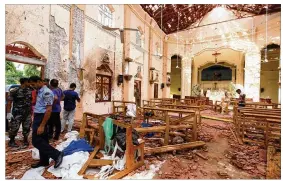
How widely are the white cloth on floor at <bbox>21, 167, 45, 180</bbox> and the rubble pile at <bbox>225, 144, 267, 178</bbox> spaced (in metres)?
3.52

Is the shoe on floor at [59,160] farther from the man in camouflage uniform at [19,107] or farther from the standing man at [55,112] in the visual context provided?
the man in camouflage uniform at [19,107]

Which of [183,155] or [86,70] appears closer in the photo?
[183,155]

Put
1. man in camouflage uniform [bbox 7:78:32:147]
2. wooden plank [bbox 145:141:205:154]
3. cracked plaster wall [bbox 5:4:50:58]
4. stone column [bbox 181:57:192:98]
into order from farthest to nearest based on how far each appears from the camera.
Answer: stone column [bbox 181:57:192:98] < cracked plaster wall [bbox 5:4:50:58] < man in camouflage uniform [bbox 7:78:32:147] < wooden plank [bbox 145:141:205:154]

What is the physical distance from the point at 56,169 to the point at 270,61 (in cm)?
2143

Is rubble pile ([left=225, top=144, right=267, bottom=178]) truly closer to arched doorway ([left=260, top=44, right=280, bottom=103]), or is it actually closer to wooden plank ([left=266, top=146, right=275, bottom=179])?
wooden plank ([left=266, top=146, right=275, bottom=179])

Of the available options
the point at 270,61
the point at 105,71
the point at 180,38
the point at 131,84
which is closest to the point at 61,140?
the point at 105,71

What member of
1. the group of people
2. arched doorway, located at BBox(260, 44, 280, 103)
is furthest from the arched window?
arched doorway, located at BBox(260, 44, 280, 103)

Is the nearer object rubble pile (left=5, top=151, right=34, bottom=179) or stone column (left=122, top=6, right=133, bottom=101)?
rubble pile (left=5, top=151, right=34, bottom=179)

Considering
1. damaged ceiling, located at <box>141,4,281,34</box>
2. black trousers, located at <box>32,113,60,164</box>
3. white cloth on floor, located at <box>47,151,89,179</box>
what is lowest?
white cloth on floor, located at <box>47,151,89,179</box>

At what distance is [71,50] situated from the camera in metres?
7.39

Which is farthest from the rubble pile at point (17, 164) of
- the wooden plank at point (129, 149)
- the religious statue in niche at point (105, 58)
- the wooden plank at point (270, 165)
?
the religious statue in niche at point (105, 58)

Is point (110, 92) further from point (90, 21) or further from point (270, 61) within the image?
point (270, 61)

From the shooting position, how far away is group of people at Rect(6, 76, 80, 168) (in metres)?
2.95

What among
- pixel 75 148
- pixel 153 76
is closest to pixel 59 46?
pixel 75 148
